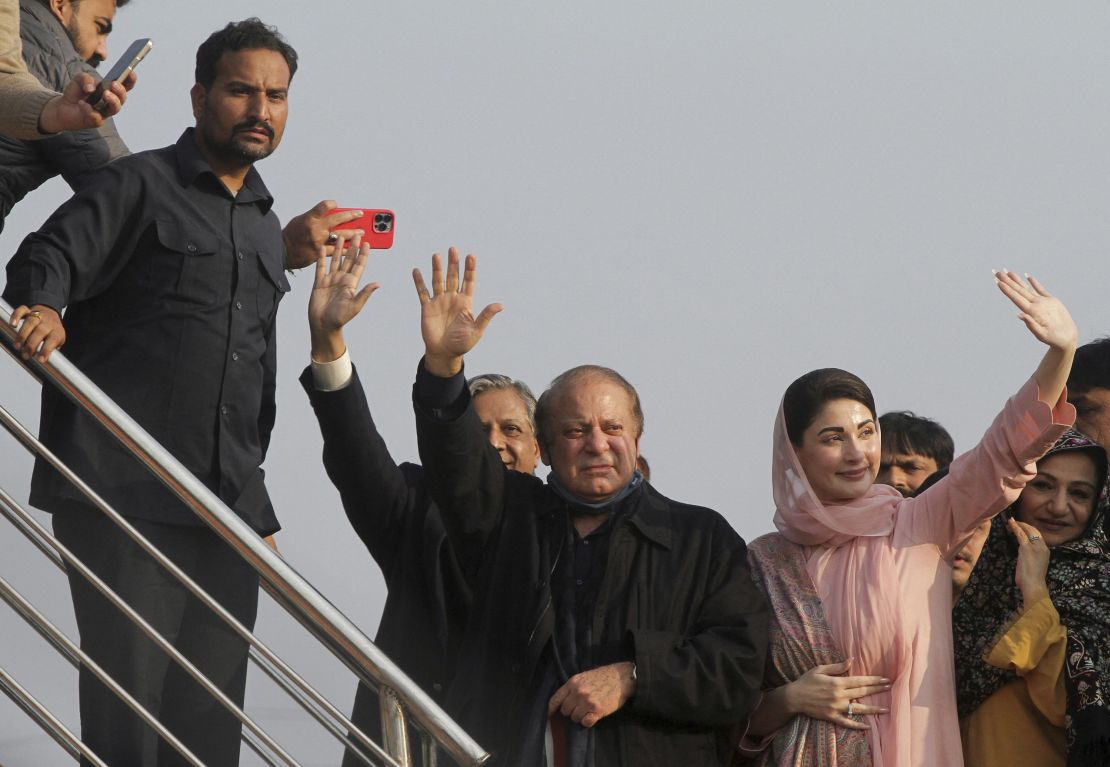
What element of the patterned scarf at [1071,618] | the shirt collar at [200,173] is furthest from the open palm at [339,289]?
the patterned scarf at [1071,618]

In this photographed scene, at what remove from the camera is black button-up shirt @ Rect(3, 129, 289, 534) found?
354 cm

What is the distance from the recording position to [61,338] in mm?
3256

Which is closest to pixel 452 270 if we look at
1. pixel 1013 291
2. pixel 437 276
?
pixel 437 276

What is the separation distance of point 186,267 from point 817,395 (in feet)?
5.41

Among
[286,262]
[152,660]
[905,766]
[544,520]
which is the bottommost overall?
[905,766]

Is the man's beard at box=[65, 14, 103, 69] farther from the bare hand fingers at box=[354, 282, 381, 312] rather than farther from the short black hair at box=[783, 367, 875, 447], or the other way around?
the short black hair at box=[783, 367, 875, 447]

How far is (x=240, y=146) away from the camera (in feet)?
12.8

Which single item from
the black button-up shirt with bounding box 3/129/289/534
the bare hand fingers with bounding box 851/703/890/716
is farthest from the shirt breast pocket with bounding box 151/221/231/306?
the bare hand fingers with bounding box 851/703/890/716

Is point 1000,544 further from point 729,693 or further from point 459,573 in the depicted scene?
point 459,573

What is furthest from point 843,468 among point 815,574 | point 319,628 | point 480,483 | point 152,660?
point 152,660

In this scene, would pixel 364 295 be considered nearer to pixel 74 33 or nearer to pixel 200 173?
pixel 200 173

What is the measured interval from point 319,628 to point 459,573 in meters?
0.97

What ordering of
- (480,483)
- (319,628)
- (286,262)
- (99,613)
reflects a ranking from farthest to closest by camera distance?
(286,262) < (480,483) < (99,613) < (319,628)

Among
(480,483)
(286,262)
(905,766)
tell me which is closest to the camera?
(905,766)
